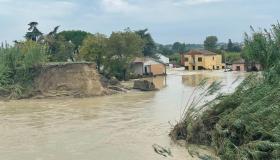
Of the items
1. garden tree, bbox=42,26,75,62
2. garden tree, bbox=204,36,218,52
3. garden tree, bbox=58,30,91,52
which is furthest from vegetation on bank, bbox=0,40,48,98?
garden tree, bbox=204,36,218,52

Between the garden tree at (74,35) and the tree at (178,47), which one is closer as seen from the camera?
the garden tree at (74,35)

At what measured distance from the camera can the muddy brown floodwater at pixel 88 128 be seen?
49.0ft

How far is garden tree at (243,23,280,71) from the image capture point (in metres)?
17.4

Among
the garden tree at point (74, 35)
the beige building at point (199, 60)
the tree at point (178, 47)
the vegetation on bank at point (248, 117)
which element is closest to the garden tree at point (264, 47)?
the vegetation on bank at point (248, 117)

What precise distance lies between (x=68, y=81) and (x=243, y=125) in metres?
24.9

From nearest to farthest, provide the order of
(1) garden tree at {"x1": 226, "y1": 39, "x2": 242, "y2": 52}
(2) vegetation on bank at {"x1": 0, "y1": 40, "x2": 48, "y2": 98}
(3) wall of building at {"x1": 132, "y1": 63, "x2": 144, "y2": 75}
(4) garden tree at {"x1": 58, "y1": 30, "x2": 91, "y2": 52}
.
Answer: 1. (2) vegetation on bank at {"x1": 0, "y1": 40, "x2": 48, "y2": 98}
2. (3) wall of building at {"x1": 132, "y1": 63, "x2": 144, "y2": 75}
3. (4) garden tree at {"x1": 58, "y1": 30, "x2": 91, "y2": 52}
4. (1) garden tree at {"x1": 226, "y1": 39, "x2": 242, "y2": 52}

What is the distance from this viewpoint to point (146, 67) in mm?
65750

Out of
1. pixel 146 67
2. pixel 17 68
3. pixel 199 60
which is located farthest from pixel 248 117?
pixel 199 60

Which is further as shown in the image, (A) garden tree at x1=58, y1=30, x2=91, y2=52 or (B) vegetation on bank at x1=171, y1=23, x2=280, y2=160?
(A) garden tree at x1=58, y1=30, x2=91, y2=52

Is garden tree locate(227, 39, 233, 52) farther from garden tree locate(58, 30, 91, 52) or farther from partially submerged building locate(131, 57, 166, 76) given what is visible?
partially submerged building locate(131, 57, 166, 76)

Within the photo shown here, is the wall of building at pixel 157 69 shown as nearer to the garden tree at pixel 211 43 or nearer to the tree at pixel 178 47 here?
the garden tree at pixel 211 43

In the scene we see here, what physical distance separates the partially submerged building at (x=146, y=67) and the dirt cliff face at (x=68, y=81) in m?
25.0

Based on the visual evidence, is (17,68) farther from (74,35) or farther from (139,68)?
(74,35)

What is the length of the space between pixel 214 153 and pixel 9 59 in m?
29.4
